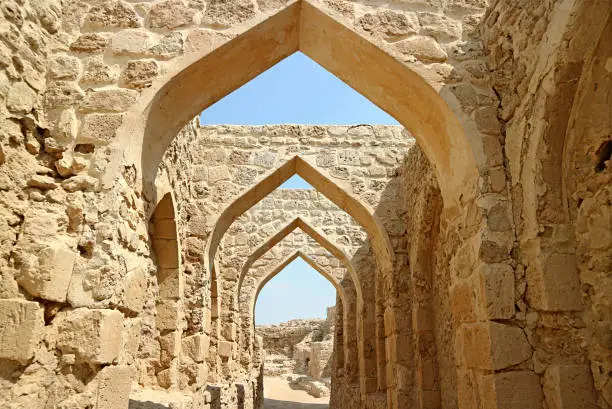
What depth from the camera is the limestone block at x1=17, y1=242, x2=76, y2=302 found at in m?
2.16

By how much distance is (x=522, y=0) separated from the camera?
2484 mm

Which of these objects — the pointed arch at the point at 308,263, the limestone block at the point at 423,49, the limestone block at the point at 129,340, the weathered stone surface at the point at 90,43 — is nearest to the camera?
the limestone block at the point at 129,340

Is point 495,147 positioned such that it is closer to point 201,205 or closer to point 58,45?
point 58,45

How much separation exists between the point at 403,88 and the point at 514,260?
133 centimetres

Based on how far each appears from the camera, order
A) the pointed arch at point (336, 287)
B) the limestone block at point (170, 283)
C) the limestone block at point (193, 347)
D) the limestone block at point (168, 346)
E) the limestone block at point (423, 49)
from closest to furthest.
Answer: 1. the limestone block at point (423, 49)
2. the limestone block at point (168, 346)
3. the limestone block at point (170, 283)
4. the limestone block at point (193, 347)
5. the pointed arch at point (336, 287)

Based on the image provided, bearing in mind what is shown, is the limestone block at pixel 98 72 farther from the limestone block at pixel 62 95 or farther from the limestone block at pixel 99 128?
the limestone block at pixel 99 128

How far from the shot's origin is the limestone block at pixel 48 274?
2158mm

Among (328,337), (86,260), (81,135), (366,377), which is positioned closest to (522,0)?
(81,135)

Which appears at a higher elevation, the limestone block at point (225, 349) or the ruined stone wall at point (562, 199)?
A: the ruined stone wall at point (562, 199)

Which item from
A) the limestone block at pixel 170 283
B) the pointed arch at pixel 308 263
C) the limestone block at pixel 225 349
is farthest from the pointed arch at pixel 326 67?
the pointed arch at pixel 308 263

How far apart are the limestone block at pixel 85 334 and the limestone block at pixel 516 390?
1909mm

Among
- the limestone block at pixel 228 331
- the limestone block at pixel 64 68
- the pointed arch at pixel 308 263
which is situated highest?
the limestone block at pixel 64 68

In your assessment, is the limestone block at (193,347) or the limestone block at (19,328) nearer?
the limestone block at (19,328)

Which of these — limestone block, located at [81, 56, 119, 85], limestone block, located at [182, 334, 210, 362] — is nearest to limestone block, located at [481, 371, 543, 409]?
limestone block, located at [81, 56, 119, 85]
